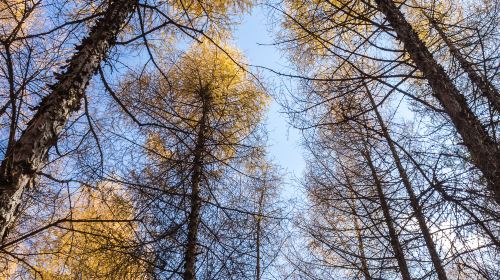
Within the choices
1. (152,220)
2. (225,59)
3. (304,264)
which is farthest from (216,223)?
(225,59)

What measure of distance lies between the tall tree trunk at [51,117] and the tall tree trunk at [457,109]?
2.75 meters

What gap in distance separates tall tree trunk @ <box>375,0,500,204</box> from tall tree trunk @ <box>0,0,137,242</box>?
2.75 m

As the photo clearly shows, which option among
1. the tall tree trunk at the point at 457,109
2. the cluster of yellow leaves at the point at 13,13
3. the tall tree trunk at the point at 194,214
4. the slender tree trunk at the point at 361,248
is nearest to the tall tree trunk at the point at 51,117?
the cluster of yellow leaves at the point at 13,13

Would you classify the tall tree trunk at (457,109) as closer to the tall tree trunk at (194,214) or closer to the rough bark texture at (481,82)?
the rough bark texture at (481,82)

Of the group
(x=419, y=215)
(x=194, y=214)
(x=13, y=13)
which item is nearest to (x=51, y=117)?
(x=13, y=13)

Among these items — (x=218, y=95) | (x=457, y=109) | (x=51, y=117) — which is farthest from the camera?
(x=218, y=95)

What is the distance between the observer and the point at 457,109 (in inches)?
114

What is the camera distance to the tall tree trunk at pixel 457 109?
8.32ft

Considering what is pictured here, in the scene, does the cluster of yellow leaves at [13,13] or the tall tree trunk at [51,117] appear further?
the cluster of yellow leaves at [13,13]

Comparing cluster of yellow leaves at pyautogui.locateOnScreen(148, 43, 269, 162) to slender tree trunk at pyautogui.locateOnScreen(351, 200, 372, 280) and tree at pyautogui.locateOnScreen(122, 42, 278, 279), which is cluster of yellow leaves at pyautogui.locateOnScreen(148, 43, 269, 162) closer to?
tree at pyautogui.locateOnScreen(122, 42, 278, 279)

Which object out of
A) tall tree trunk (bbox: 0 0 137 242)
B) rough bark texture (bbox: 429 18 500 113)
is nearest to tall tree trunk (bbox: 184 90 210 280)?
tall tree trunk (bbox: 0 0 137 242)

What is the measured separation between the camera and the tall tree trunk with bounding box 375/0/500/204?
2.54 m

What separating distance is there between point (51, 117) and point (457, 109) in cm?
305

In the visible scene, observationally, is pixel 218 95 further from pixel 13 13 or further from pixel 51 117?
pixel 51 117
